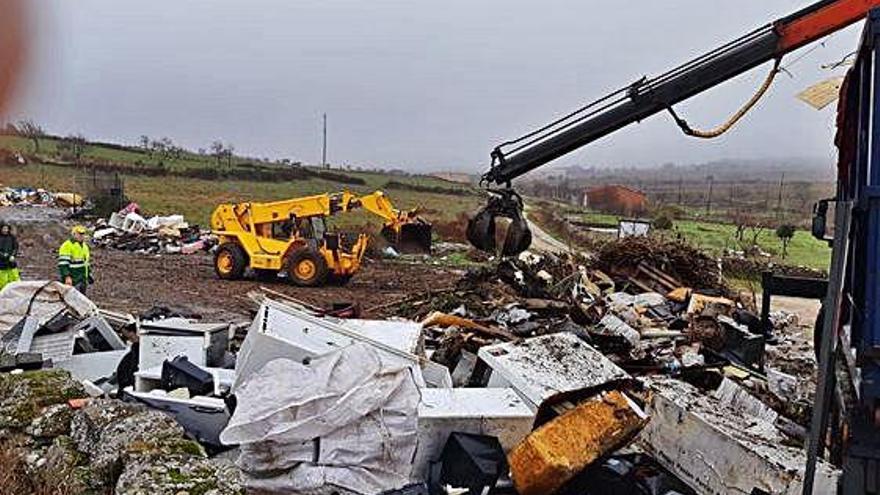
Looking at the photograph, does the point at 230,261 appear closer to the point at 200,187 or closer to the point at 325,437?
the point at 325,437

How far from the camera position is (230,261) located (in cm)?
1659

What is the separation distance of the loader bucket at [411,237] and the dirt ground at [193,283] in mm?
462

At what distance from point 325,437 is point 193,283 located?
1221 centimetres

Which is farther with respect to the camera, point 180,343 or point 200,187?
point 200,187

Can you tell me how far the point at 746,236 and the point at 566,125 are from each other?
766 inches

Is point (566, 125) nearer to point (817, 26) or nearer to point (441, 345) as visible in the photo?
point (817, 26)

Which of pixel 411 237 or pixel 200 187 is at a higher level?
pixel 200 187

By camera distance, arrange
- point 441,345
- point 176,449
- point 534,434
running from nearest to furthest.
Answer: point 176,449
point 534,434
point 441,345

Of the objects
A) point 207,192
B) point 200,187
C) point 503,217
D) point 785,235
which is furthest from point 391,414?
point 200,187

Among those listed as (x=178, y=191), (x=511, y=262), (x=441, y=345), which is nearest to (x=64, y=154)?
(x=178, y=191)

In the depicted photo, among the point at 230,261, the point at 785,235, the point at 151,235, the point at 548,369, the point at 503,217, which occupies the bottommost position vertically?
the point at 151,235

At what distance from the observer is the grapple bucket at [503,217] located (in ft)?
34.1

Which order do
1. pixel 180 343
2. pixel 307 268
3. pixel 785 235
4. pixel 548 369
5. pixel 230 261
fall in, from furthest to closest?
pixel 785 235 → pixel 230 261 → pixel 307 268 → pixel 180 343 → pixel 548 369

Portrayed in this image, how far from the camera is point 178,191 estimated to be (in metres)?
36.6
